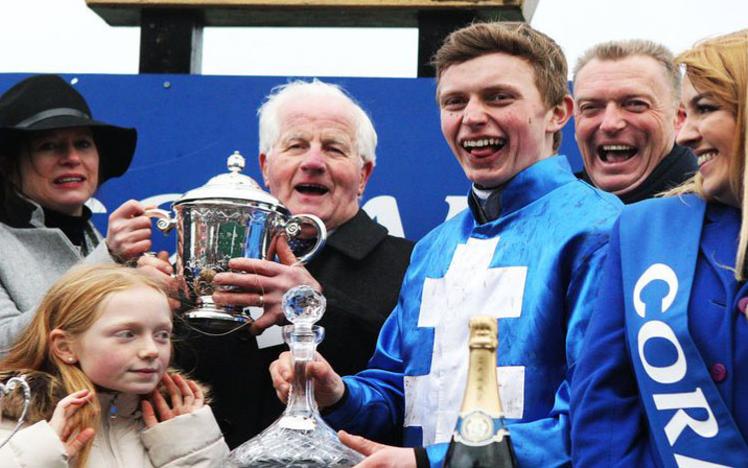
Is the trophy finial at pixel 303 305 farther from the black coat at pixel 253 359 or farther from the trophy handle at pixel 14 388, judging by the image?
the black coat at pixel 253 359

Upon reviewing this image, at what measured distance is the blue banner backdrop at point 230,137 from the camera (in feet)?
16.9

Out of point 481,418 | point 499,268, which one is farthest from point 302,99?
point 481,418

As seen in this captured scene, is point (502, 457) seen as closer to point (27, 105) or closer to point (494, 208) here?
point (494, 208)

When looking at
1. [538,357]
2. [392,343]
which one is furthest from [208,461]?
[538,357]

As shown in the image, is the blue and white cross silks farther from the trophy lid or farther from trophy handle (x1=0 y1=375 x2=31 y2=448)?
trophy handle (x1=0 y1=375 x2=31 y2=448)

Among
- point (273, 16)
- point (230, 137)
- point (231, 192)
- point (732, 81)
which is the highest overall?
point (273, 16)

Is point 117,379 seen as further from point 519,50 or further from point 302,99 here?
point 302,99

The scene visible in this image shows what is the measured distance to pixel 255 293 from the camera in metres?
3.35

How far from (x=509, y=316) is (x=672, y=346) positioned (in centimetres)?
66

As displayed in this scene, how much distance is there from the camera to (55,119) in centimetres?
423

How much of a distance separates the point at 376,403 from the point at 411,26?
7.80ft

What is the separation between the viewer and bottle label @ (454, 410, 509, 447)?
7.48ft

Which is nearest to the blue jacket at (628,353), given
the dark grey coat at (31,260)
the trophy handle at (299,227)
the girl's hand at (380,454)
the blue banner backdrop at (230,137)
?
the girl's hand at (380,454)

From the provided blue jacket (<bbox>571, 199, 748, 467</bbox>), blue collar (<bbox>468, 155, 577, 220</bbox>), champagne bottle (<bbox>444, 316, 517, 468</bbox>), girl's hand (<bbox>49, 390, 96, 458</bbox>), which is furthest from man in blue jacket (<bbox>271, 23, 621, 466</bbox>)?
champagne bottle (<bbox>444, 316, 517, 468</bbox>)
